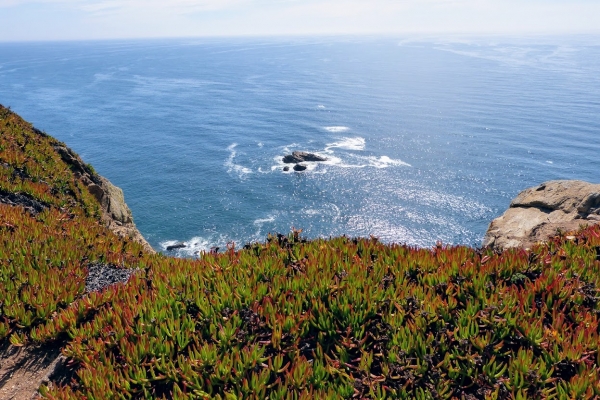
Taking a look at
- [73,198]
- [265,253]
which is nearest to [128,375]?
[265,253]

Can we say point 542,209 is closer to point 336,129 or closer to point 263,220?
point 263,220

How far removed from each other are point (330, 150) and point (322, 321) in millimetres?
86088

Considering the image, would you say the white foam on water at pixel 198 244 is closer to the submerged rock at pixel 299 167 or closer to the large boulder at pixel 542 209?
the submerged rock at pixel 299 167

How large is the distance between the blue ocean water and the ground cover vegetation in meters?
48.7

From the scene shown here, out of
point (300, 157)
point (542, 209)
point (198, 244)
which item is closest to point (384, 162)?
point (300, 157)

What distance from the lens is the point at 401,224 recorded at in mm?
66000

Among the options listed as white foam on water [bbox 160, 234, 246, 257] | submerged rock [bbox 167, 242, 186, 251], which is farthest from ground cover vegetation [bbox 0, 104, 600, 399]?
submerged rock [bbox 167, 242, 186, 251]

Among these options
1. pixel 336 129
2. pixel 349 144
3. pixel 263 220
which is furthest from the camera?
pixel 336 129

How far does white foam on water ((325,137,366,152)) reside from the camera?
309ft

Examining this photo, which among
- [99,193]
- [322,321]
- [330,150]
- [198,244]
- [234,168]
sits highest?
[322,321]

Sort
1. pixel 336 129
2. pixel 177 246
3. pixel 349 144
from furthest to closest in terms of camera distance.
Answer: pixel 336 129
pixel 349 144
pixel 177 246

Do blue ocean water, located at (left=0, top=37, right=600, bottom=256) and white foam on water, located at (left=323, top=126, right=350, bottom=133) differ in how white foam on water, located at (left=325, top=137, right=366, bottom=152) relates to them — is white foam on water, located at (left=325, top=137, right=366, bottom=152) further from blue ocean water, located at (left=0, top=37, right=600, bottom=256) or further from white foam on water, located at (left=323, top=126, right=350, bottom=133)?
white foam on water, located at (left=323, top=126, right=350, bottom=133)

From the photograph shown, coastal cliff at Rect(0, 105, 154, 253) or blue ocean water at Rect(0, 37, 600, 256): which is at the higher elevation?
coastal cliff at Rect(0, 105, 154, 253)

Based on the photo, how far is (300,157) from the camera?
85.2 meters
